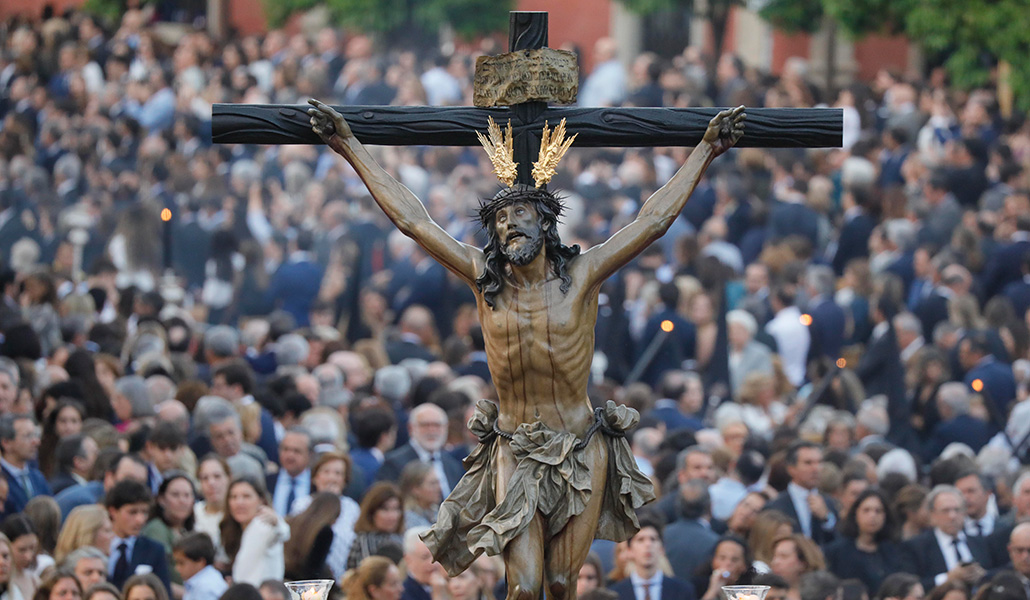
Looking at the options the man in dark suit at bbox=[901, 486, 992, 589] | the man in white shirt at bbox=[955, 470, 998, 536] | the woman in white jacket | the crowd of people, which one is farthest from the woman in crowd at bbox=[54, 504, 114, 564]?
the man in white shirt at bbox=[955, 470, 998, 536]

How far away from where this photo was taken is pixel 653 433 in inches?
527

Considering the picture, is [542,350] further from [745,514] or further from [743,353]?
[743,353]

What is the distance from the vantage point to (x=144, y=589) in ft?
31.7

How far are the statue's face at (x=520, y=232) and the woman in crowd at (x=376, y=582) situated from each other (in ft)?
10.8

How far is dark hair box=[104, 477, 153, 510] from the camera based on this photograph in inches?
424

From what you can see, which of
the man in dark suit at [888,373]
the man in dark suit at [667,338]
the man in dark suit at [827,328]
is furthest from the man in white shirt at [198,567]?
the man in dark suit at [827,328]

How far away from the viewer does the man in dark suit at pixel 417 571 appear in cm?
1055

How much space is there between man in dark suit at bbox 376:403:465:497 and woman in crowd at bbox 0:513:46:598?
2772 millimetres

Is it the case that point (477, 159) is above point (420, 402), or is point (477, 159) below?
above

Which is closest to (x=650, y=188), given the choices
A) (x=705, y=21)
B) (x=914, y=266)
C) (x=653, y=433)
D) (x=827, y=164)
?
(x=827, y=164)

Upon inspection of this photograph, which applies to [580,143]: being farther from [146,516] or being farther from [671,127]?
[146,516]

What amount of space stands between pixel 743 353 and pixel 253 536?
6.21m

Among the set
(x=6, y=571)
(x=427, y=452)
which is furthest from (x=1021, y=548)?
(x=6, y=571)

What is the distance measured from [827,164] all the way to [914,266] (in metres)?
3.48
